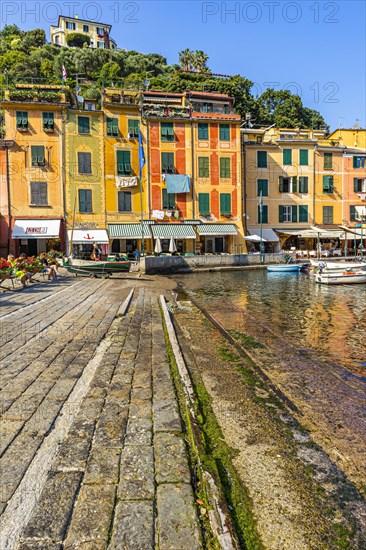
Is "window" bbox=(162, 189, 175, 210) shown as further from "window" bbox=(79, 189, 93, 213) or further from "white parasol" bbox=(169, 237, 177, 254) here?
"window" bbox=(79, 189, 93, 213)

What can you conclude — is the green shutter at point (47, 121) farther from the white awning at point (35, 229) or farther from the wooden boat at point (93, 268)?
the wooden boat at point (93, 268)

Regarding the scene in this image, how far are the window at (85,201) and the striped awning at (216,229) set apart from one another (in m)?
10.7

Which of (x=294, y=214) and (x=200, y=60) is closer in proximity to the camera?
(x=294, y=214)

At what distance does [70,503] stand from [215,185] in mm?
38947

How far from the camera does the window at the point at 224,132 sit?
39.9 meters

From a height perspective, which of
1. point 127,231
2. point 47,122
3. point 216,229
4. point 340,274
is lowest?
point 340,274

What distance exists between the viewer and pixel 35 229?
34.4 metres

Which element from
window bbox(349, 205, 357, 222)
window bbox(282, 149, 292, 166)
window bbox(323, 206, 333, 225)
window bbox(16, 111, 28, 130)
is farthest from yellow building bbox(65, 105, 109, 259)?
window bbox(349, 205, 357, 222)

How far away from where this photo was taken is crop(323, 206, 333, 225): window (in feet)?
147

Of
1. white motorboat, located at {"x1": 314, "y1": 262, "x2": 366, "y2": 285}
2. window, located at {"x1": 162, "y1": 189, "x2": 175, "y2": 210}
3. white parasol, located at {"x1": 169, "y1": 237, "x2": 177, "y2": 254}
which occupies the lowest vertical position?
white motorboat, located at {"x1": 314, "y1": 262, "x2": 366, "y2": 285}

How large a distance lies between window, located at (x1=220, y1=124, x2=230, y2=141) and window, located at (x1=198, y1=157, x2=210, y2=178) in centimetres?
278

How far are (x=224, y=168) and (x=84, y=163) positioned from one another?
14.0m

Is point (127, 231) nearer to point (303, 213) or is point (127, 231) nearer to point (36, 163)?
point (36, 163)

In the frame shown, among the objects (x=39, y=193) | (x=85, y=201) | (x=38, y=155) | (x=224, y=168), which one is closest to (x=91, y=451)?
(x=85, y=201)
